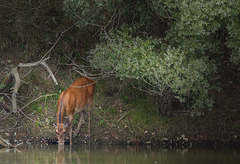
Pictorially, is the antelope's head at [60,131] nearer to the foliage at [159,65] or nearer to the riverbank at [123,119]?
the riverbank at [123,119]

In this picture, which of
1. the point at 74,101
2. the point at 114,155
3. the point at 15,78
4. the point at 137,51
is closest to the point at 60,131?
the point at 74,101

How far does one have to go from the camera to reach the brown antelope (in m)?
12.9

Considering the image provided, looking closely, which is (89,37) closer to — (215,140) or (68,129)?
(68,129)

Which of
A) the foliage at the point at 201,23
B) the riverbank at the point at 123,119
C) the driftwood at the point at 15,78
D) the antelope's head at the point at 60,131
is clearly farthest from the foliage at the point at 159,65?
the antelope's head at the point at 60,131

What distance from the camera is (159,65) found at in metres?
12.8

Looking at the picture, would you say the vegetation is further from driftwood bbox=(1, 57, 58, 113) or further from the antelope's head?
the antelope's head

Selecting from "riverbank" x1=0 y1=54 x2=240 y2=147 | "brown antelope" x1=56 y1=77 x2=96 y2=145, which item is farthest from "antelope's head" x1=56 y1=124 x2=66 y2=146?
"riverbank" x1=0 y1=54 x2=240 y2=147

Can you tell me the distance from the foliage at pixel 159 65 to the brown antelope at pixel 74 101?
0.72 meters

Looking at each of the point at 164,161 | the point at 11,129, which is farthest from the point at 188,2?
the point at 11,129

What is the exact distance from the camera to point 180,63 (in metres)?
12.7

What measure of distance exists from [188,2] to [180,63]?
1481 mm

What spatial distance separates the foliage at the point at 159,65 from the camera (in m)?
12.8

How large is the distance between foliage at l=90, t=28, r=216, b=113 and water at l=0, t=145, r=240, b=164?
1504mm

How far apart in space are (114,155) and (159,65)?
2578 millimetres
